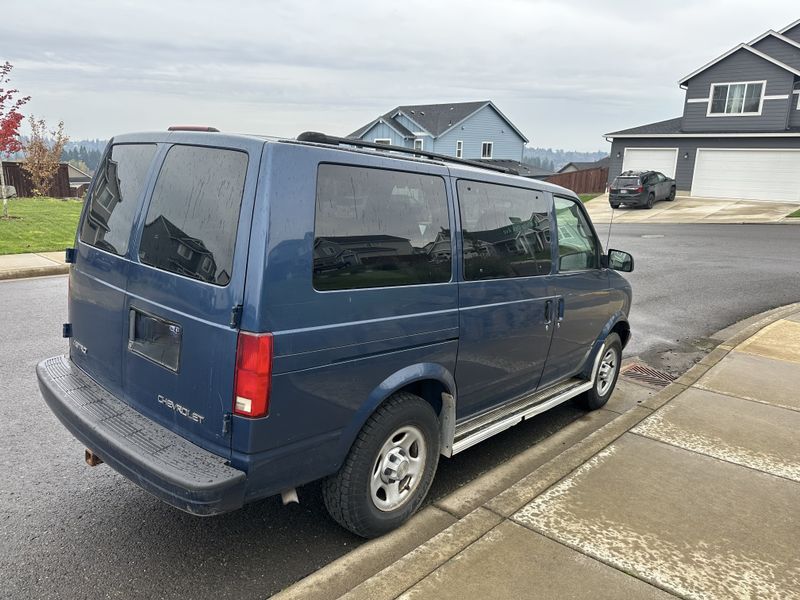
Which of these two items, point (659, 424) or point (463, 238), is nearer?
Answer: point (463, 238)

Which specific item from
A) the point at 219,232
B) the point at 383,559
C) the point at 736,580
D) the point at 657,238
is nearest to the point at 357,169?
the point at 219,232

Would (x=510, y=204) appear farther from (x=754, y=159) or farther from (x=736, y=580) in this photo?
(x=754, y=159)

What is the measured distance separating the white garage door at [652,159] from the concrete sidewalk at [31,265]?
1203 inches

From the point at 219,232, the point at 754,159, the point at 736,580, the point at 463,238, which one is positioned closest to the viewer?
the point at 219,232

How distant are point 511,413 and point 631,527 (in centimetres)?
108

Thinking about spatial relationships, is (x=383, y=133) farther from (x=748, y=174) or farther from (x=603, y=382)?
(x=603, y=382)

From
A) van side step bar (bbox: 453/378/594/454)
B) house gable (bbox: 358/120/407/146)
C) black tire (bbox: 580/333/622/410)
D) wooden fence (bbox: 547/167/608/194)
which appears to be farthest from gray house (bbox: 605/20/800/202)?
van side step bar (bbox: 453/378/594/454)

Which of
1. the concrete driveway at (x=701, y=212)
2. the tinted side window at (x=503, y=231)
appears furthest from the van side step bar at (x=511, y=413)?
the concrete driveway at (x=701, y=212)

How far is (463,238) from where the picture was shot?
348cm

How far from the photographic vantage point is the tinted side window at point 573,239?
4492 millimetres

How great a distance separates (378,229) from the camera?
9.91 ft

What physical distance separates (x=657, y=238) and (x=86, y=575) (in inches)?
755

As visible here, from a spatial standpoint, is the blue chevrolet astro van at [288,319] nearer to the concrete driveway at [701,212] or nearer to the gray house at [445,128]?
the concrete driveway at [701,212]

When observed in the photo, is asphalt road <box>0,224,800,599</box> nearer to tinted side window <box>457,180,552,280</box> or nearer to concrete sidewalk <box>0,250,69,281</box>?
tinted side window <box>457,180,552,280</box>
